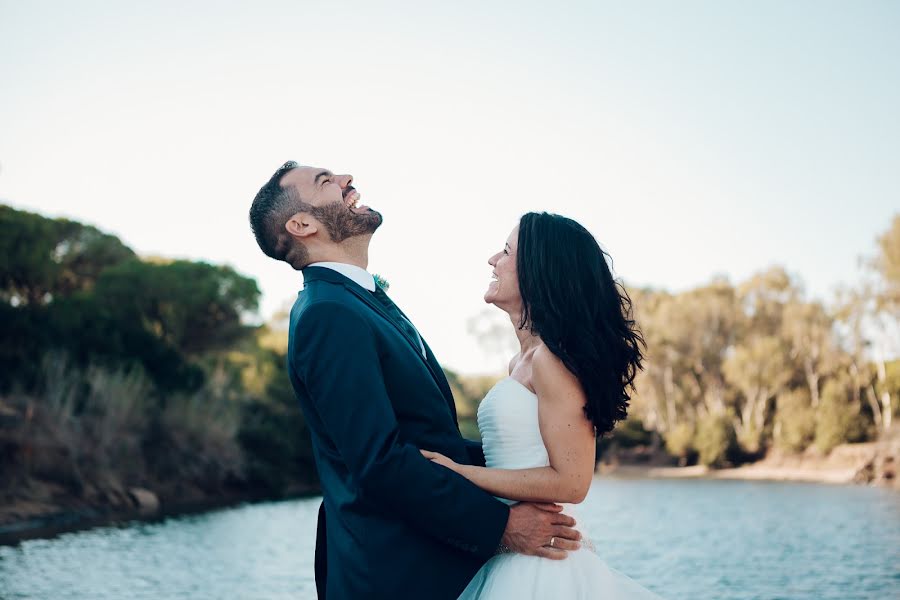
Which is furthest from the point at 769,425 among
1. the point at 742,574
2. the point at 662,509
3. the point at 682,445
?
the point at 742,574

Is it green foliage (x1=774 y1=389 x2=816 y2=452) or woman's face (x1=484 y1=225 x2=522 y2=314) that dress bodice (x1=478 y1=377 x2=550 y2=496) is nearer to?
woman's face (x1=484 y1=225 x2=522 y2=314)

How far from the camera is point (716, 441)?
44.6 m

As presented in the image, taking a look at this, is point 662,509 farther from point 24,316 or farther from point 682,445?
point 682,445

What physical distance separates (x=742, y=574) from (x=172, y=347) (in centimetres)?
2154

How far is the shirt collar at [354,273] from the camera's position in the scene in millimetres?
2723

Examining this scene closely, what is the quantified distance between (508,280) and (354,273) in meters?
0.48

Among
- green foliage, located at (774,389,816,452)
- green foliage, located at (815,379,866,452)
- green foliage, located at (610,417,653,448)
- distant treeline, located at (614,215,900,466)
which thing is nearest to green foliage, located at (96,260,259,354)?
distant treeline, located at (614,215,900,466)

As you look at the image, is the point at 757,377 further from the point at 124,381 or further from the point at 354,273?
the point at 354,273

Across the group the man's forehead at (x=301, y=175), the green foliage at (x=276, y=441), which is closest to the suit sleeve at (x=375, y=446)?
the man's forehead at (x=301, y=175)

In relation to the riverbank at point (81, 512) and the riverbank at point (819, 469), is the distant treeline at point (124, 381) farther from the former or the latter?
the riverbank at point (819, 469)

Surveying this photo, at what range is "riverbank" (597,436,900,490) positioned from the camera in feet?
110

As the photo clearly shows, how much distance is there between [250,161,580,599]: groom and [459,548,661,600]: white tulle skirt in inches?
2.1

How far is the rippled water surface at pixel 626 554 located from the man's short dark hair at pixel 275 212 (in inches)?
379

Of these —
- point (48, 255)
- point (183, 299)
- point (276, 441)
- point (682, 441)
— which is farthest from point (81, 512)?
point (682, 441)
